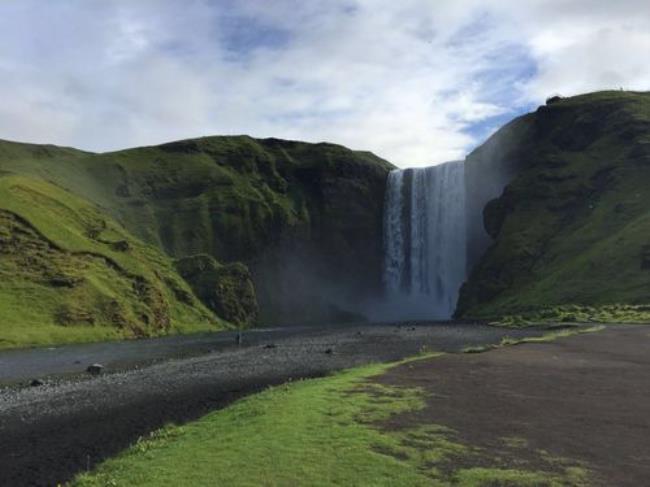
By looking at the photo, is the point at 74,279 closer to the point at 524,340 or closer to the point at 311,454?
the point at 524,340

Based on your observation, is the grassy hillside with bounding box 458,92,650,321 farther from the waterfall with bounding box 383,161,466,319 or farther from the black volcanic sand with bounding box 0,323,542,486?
the black volcanic sand with bounding box 0,323,542,486

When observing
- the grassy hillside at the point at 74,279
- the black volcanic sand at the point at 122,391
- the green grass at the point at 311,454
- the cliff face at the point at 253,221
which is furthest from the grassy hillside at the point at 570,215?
the green grass at the point at 311,454

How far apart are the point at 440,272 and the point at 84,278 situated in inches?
3704

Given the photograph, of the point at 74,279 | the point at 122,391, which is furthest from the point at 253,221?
the point at 122,391

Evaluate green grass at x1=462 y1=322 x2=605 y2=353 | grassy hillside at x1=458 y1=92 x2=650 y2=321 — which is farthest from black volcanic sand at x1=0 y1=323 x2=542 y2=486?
grassy hillside at x1=458 y1=92 x2=650 y2=321

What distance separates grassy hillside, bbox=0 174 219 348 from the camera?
291ft

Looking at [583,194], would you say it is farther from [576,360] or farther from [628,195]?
[576,360]

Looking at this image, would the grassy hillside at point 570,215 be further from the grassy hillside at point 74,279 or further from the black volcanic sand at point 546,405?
the grassy hillside at point 74,279

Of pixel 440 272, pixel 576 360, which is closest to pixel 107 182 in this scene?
pixel 440 272

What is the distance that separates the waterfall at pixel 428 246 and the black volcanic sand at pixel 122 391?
94.1m

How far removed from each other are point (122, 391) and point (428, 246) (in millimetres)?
136413

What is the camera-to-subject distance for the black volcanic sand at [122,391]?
22469 mm

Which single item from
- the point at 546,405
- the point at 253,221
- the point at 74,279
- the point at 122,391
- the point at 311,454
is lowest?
the point at 122,391

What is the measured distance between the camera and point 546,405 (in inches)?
923
